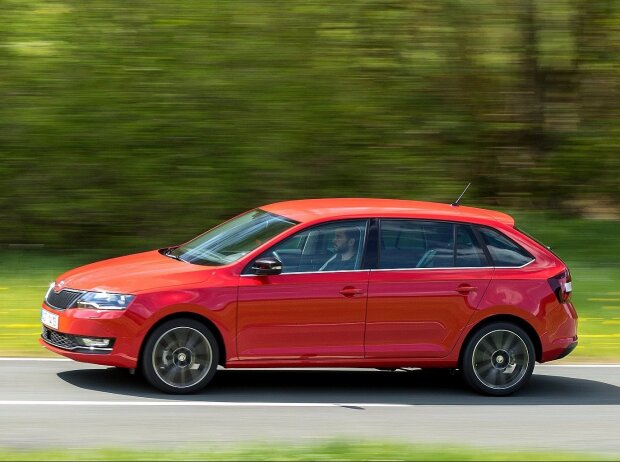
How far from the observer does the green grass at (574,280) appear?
12.2 m

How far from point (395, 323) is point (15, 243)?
9.54 m

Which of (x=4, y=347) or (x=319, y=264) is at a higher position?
(x=319, y=264)

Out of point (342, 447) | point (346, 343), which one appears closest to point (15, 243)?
point (346, 343)

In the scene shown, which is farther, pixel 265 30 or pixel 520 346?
pixel 265 30

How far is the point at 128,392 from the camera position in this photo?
9523 mm

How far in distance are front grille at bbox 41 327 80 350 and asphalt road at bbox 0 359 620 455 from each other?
38 cm

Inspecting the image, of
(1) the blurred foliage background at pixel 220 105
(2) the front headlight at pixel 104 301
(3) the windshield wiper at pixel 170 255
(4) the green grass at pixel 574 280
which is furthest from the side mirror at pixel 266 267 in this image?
(1) the blurred foliage background at pixel 220 105

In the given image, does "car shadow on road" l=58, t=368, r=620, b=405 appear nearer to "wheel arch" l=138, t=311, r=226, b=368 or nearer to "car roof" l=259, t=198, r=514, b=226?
"wheel arch" l=138, t=311, r=226, b=368

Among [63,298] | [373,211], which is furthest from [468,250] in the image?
[63,298]

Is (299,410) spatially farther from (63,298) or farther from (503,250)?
(503,250)

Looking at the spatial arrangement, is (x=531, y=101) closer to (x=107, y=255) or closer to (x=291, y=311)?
(x=107, y=255)

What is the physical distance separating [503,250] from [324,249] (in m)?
1.52

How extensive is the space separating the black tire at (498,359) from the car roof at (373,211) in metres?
0.94

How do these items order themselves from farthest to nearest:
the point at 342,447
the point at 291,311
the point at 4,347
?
the point at 4,347 → the point at 291,311 → the point at 342,447
